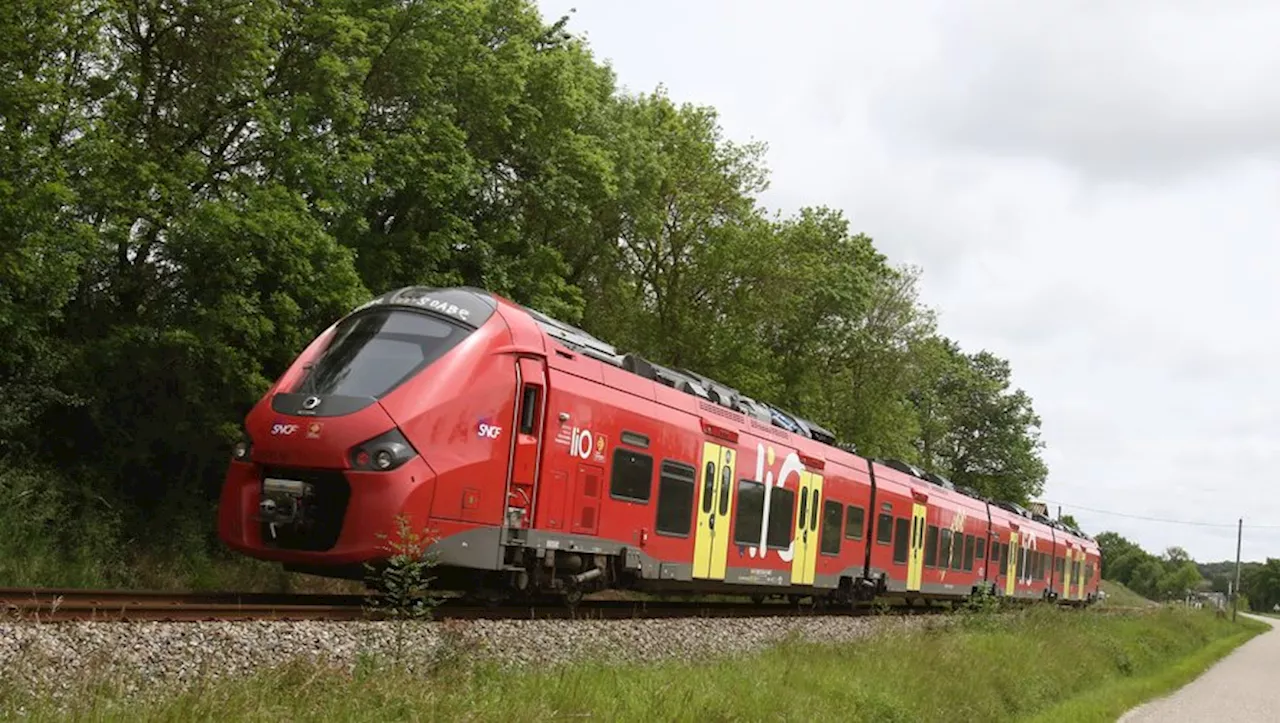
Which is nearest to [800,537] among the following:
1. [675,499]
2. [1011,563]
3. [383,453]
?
[675,499]

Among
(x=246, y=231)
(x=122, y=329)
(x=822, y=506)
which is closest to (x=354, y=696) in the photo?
(x=246, y=231)

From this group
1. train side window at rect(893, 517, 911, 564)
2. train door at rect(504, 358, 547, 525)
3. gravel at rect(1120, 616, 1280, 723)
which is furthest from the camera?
train side window at rect(893, 517, 911, 564)

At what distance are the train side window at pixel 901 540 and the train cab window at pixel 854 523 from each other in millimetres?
2290

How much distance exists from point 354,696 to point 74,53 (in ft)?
43.7

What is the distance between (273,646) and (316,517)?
258 centimetres

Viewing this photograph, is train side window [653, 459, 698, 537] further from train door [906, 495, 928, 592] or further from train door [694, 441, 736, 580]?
train door [906, 495, 928, 592]

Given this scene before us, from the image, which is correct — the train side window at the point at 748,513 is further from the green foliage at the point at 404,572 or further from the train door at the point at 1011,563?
the train door at the point at 1011,563

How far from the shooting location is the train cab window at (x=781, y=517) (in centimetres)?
1866

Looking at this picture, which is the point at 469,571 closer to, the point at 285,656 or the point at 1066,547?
the point at 285,656

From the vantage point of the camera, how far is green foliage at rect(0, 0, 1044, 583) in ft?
54.2

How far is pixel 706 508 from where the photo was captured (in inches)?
651

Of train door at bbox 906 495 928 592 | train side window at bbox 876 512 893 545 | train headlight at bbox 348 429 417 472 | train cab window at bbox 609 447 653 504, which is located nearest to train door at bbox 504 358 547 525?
train headlight at bbox 348 429 417 472

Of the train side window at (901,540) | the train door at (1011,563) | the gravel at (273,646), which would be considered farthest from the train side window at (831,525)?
the train door at (1011,563)

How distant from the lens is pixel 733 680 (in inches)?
448
